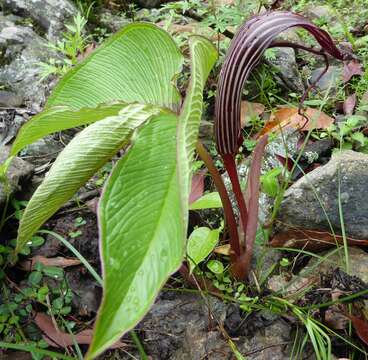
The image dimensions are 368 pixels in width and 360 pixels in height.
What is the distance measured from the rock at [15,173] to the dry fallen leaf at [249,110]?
0.74 meters

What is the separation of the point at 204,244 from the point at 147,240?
1.43ft

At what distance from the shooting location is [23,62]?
79.1 inches

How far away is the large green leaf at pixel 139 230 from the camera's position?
59 cm

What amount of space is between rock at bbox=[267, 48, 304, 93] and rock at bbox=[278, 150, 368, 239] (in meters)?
0.66

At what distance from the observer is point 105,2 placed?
2656mm

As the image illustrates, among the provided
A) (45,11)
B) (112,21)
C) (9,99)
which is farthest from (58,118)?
(112,21)

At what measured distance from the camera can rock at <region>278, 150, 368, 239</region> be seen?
3.87ft

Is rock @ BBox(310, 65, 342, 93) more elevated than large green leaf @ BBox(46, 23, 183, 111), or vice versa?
large green leaf @ BBox(46, 23, 183, 111)

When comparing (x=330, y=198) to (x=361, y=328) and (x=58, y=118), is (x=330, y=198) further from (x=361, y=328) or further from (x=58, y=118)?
(x=58, y=118)

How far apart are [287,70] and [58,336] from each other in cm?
133

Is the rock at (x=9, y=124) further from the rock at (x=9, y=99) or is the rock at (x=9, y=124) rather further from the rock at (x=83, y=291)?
the rock at (x=83, y=291)

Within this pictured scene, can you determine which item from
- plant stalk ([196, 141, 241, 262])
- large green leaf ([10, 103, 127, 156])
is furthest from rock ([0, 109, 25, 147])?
plant stalk ([196, 141, 241, 262])

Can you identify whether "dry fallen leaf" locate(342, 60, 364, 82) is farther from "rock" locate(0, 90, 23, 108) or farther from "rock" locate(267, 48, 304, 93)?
"rock" locate(0, 90, 23, 108)


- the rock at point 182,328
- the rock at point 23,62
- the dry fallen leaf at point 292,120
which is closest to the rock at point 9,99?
the rock at point 23,62
